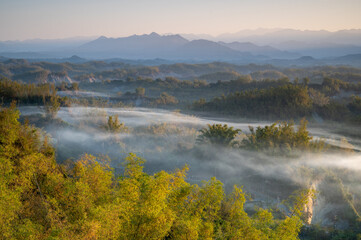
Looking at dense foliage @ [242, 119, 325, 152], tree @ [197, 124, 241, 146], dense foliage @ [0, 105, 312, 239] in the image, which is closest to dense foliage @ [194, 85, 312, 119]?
dense foliage @ [242, 119, 325, 152]

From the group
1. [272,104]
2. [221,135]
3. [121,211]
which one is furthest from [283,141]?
[121,211]

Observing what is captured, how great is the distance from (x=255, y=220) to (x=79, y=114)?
14.5m

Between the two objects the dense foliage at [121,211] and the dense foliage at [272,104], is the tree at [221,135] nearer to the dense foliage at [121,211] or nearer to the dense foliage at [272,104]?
the dense foliage at [121,211]

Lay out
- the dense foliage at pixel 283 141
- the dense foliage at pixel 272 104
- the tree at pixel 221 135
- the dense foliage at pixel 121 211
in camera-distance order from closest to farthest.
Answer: the dense foliage at pixel 121 211, the dense foliage at pixel 283 141, the tree at pixel 221 135, the dense foliage at pixel 272 104

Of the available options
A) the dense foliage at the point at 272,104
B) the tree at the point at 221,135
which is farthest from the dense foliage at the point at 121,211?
the dense foliage at the point at 272,104

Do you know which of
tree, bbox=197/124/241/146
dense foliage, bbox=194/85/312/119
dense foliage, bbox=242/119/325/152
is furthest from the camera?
dense foliage, bbox=194/85/312/119

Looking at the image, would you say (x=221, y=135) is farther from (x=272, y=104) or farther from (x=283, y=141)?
(x=272, y=104)

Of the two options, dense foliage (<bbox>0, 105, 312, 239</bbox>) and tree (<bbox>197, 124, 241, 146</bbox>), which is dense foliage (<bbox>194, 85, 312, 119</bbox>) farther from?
dense foliage (<bbox>0, 105, 312, 239</bbox>)

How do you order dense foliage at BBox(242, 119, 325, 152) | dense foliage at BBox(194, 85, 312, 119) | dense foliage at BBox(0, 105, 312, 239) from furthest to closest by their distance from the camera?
1. dense foliage at BBox(194, 85, 312, 119)
2. dense foliage at BBox(242, 119, 325, 152)
3. dense foliage at BBox(0, 105, 312, 239)

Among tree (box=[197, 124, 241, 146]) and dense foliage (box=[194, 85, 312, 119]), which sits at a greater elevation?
dense foliage (box=[194, 85, 312, 119])

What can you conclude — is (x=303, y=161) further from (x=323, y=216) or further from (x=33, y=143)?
(x=33, y=143)

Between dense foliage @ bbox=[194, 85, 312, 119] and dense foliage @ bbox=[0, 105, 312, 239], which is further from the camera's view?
dense foliage @ bbox=[194, 85, 312, 119]

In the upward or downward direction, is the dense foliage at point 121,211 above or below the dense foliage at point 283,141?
above

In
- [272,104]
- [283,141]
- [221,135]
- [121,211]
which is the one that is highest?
[121,211]
